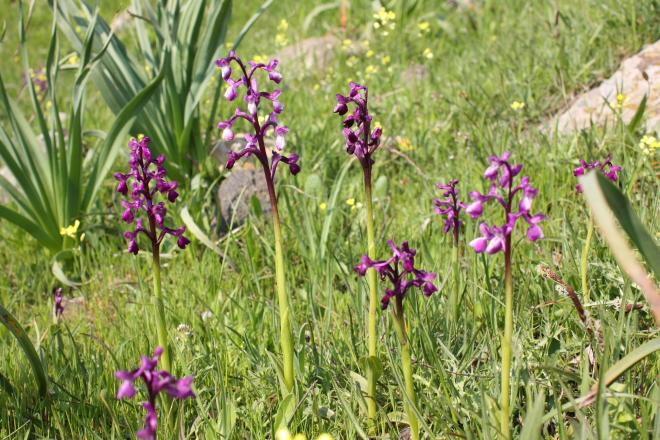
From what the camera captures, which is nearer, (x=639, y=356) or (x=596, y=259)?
(x=639, y=356)

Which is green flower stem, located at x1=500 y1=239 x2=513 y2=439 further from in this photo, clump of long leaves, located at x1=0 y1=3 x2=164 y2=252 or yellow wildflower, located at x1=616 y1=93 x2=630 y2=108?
clump of long leaves, located at x1=0 y1=3 x2=164 y2=252

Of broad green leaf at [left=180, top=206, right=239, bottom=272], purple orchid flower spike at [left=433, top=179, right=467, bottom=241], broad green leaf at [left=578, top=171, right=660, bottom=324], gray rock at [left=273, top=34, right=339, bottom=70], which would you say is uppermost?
gray rock at [left=273, top=34, right=339, bottom=70]

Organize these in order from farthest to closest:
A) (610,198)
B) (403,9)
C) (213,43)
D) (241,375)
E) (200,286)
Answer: (403,9)
(213,43)
(200,286)
(241,375)
(610,198)

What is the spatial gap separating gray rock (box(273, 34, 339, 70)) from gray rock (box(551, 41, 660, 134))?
2.83 metres

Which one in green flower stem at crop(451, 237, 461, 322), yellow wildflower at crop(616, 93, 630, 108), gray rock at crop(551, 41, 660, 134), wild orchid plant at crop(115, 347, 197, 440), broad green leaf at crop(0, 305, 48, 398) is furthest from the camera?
gray rock at crop(551, 41, 660, 134)

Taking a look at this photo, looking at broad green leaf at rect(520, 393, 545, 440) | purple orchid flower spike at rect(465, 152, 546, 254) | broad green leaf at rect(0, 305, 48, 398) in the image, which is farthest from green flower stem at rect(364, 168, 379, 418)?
broad green leaf at rect(0, 305, 48, 398)

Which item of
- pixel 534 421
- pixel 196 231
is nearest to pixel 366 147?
pixel 534 421

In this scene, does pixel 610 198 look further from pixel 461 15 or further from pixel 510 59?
pixel 461 15

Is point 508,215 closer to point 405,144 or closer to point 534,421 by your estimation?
point 534,421

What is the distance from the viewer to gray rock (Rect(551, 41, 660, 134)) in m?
3.33

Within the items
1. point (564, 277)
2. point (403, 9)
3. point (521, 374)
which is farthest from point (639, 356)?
point (403, 9)

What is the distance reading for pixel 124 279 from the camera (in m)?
3.05

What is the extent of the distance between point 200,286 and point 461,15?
5021mm

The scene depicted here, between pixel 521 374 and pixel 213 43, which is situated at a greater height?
pixel 213 43
